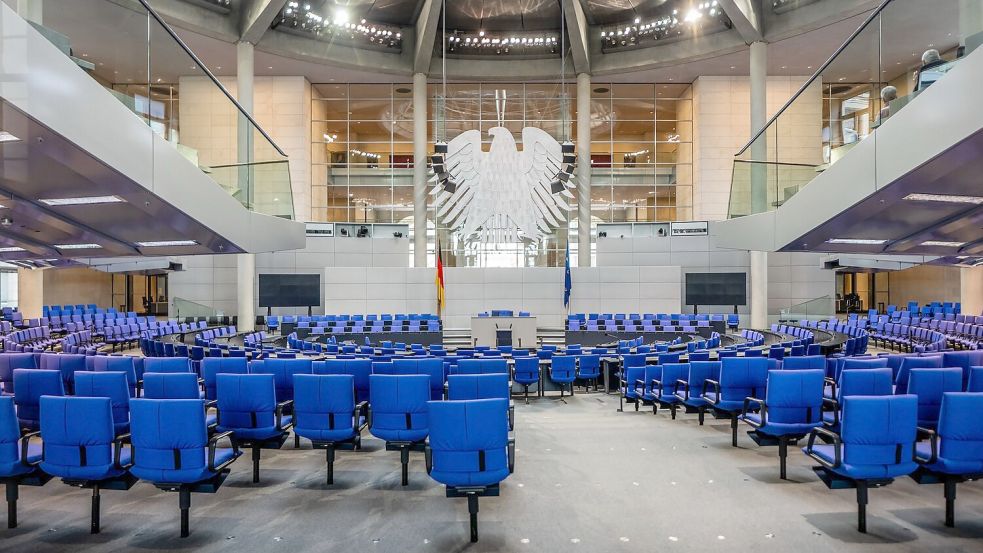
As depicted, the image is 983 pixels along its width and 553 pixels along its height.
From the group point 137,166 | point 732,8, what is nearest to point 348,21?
point 732,8

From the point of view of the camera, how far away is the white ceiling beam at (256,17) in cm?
1953

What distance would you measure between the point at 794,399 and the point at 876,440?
122 cm

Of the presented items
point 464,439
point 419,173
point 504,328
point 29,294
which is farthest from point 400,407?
point 29,294

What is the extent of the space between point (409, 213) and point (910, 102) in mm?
22783

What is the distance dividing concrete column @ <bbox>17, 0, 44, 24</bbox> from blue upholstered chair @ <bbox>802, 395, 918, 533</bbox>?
623cm

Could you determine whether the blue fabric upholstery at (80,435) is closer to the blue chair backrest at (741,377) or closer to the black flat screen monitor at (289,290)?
the blue chair backrest at (741,377)

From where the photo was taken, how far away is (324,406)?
5.07m

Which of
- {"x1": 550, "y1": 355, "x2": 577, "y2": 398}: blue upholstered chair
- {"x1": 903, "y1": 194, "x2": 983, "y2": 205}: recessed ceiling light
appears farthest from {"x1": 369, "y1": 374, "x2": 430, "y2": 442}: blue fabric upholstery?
{"x1": 903, "y1": 194, "x2": 983, "y2": 205}: recessed ceiling light

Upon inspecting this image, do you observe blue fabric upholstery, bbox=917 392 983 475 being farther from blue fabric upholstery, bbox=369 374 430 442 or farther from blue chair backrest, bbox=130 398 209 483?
blue chair backrest, bbox=130 398 209 483

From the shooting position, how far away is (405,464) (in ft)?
16.4

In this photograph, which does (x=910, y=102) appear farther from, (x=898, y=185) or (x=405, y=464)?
(x=405, y=464)

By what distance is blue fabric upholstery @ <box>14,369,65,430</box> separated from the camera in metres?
5.54

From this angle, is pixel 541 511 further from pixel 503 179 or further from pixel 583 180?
pixel 583 180

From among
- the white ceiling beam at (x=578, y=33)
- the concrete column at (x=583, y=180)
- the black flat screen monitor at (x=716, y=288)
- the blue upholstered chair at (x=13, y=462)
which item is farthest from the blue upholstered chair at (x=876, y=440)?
the white ceiling beam at (x=578, y=33)
